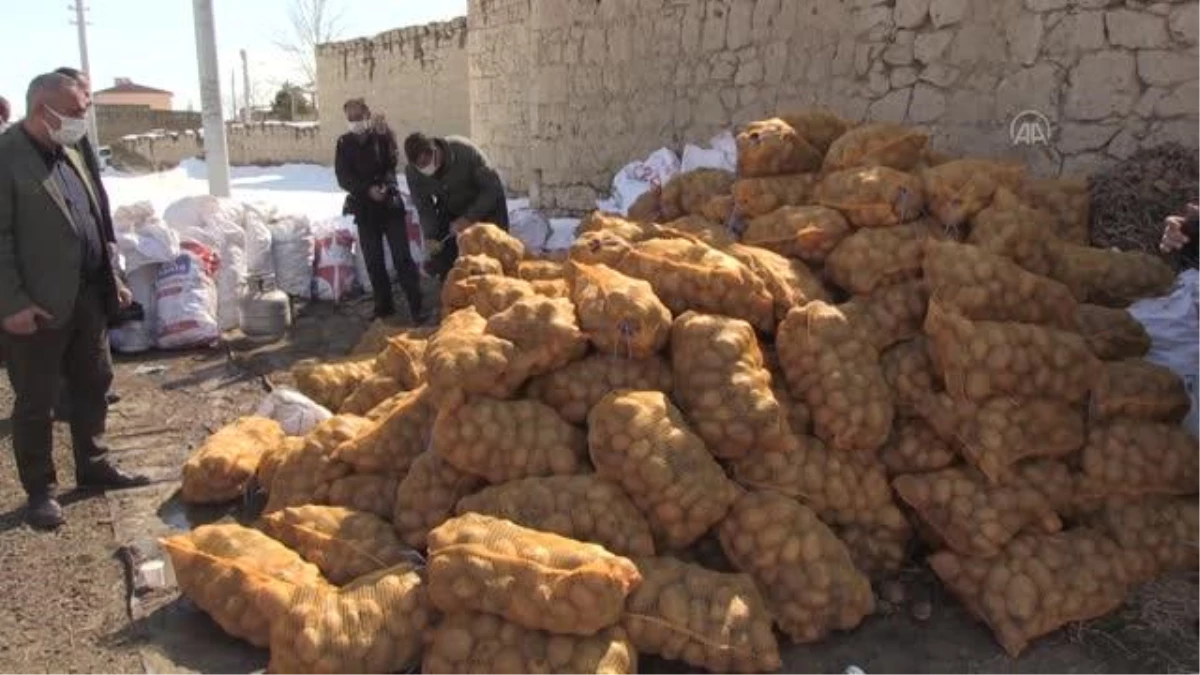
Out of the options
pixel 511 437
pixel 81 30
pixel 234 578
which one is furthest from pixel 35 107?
pixel 81 30

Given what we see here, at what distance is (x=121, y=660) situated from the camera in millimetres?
3129

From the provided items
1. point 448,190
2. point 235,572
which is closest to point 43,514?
point 235,572

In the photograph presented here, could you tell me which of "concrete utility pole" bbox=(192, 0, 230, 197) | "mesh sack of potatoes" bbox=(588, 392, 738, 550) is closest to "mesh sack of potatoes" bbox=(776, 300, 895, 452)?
"mesh sack of potatoes" bbox=(588, 392, 738, 550)

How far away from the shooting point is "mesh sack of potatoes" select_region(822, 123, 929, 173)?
4.59 m

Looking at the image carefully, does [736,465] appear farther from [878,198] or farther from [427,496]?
[878,198]

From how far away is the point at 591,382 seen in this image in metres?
3.55

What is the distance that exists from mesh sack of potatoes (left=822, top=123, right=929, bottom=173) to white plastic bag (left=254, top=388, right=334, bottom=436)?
276 cm

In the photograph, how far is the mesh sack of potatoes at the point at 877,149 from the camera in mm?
4594

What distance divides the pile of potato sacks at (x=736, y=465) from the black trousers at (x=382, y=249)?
3.28 metres

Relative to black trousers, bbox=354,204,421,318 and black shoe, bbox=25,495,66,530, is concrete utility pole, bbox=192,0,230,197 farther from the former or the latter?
black shoe, bbox=25,495,66,530

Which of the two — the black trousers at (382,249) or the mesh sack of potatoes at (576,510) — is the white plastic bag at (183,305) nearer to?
the black trousers at (382,249)

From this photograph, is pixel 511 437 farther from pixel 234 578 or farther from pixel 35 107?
pixel 35 107

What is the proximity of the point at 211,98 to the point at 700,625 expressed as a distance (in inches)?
363

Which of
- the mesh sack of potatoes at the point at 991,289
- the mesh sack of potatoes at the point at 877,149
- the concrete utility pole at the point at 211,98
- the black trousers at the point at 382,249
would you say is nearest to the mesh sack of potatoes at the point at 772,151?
the mesh sack of potatoes at the point at 877,149
